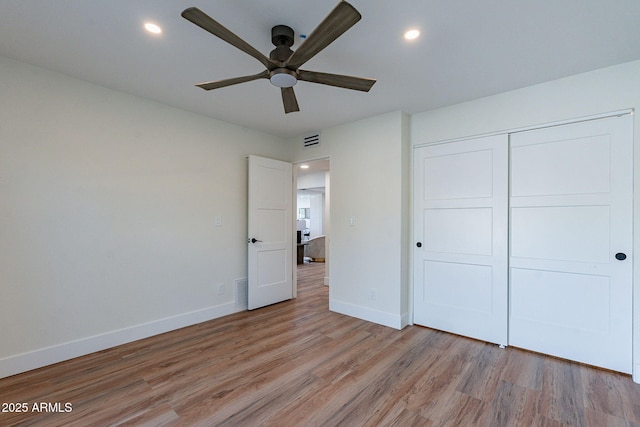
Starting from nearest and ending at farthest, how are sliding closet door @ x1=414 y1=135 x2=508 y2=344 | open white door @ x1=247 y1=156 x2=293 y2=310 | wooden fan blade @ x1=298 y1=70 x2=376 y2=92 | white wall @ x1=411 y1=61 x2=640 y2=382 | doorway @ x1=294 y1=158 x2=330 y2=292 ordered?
1. wooden fan blade @ x1=298 y1=70 x2=376 y2=92
2. white wall @ x1=411 y1=61 x2=640 y2=382
3. sliding closet door @ x1=414 y1=135 x2=508 y2=344
4. open white door @ x1=247 y1=156 x2=293 y2=310
5. doorway @ x1=294 y1=158 x2=330 y2=292

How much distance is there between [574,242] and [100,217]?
4388mm

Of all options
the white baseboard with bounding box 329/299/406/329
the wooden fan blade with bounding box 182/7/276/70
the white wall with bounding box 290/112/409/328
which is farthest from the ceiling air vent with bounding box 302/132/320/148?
the wooden fan blade with bounding box 182/7/276/70

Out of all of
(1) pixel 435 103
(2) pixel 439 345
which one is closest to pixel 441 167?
(1) pixel 435 103

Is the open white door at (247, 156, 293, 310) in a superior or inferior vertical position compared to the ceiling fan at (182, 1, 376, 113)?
inferior


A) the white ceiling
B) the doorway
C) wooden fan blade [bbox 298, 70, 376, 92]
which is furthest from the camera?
the doorway

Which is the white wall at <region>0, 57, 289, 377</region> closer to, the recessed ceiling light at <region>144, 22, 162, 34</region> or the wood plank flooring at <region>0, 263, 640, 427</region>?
the wood plank flooring at <region>0, 263, 640, 427</region>

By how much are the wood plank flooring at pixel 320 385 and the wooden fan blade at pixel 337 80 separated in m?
2.19

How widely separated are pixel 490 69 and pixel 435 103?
0.75m

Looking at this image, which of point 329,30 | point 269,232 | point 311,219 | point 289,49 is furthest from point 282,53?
point 311,219

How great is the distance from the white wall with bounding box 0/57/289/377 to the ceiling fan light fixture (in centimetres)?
198

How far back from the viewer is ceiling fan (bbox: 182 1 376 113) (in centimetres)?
141

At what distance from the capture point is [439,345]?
2.97 metres

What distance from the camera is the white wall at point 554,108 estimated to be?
2.34 metres

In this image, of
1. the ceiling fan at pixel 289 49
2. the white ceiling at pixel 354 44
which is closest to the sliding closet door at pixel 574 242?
the white ceiling at pixel 354 44
